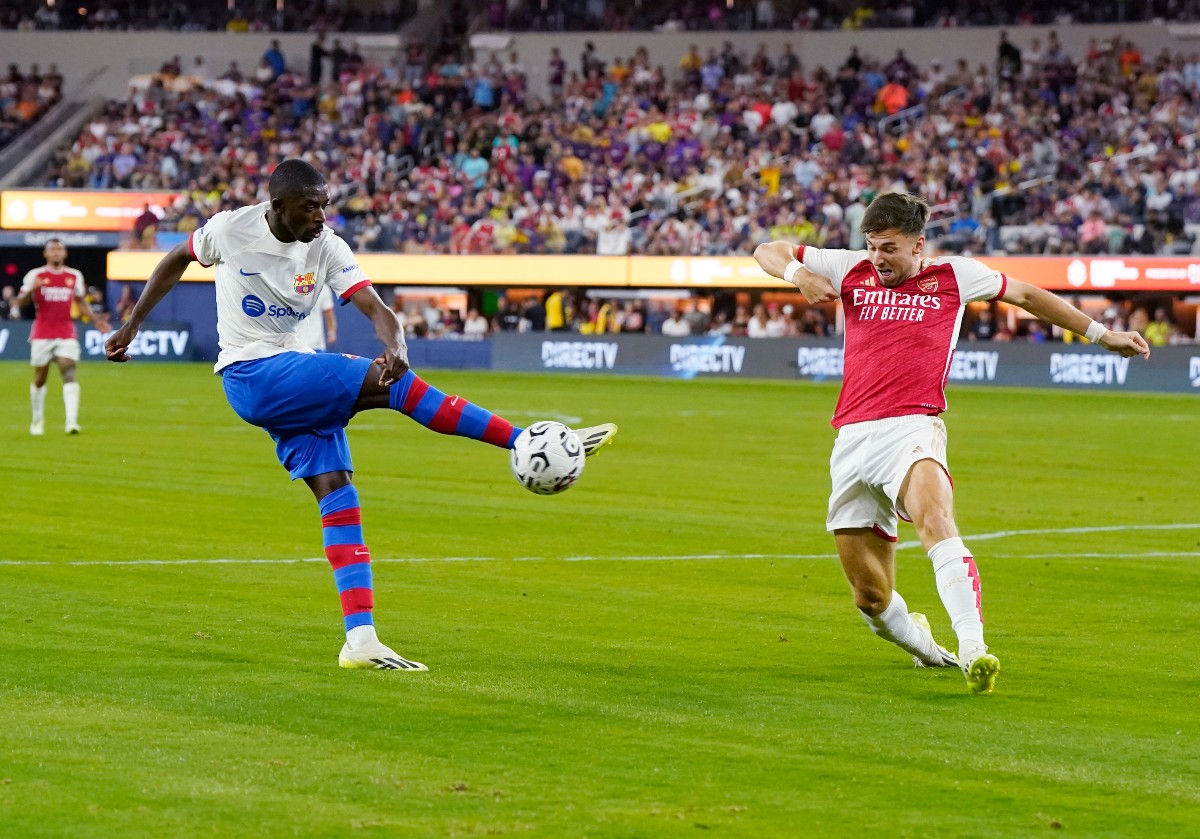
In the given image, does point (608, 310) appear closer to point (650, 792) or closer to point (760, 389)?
point (760, 389)

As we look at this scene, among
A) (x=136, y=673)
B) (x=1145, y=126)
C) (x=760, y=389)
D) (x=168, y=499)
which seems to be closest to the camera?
(x=136, y=673)

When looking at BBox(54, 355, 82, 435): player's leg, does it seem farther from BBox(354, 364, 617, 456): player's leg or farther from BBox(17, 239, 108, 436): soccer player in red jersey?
BBox(354, 364, 617, 456): player's leg

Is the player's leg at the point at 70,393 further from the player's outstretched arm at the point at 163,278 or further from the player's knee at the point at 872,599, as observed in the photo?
the player's knee at the point at 872,599

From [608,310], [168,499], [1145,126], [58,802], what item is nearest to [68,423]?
[168,499]

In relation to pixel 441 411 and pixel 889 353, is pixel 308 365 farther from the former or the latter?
pixel 889 353

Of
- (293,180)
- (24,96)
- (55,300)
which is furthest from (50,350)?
(24,96)

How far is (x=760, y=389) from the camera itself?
3609 cm

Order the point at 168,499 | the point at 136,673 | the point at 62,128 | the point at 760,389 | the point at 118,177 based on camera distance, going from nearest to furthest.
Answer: the point at 136,673, the point at 168,499, the point at 760,389, the point at 118,177, the point at 62,128

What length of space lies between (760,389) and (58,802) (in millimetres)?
31204

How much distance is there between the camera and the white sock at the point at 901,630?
25.6 ft

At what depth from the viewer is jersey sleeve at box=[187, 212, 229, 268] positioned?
779cm

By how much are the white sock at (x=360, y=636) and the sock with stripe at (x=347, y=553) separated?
6 cm

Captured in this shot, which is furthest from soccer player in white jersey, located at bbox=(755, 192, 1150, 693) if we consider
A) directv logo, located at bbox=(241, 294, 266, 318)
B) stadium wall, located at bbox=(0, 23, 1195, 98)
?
stadium wall, located at bbox=(0, 23, 1195, 98)

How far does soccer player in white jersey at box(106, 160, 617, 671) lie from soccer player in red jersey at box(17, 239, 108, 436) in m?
15.2
